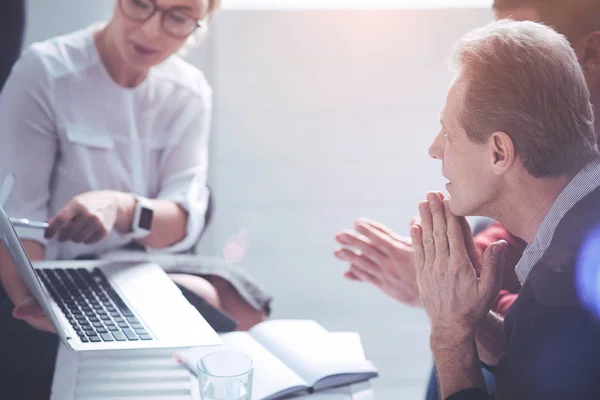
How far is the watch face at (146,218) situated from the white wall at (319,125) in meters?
1.26

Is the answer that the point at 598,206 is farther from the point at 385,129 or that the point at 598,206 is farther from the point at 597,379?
the point at 385,129

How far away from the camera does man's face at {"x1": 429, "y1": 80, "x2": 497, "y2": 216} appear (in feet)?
3.91

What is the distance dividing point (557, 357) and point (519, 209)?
0.29 m

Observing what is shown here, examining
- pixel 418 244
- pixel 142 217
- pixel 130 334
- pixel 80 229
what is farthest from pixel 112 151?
pixel 418 244

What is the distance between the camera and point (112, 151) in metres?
1.85

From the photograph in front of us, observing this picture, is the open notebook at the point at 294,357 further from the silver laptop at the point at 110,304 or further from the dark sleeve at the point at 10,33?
the dark sleeve at the point at 10,33

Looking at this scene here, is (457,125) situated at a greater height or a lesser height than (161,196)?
greater

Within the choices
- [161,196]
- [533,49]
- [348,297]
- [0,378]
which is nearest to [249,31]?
[348,297]

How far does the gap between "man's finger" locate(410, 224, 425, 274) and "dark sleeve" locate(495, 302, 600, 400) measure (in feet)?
0.85

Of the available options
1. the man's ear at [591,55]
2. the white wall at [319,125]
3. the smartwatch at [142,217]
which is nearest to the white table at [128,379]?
the smartwatch at [142,217]

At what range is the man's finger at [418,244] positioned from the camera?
1.24m

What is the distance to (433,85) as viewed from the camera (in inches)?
131

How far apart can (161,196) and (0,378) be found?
1.83 ft

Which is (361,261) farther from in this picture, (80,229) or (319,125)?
(319,125)
